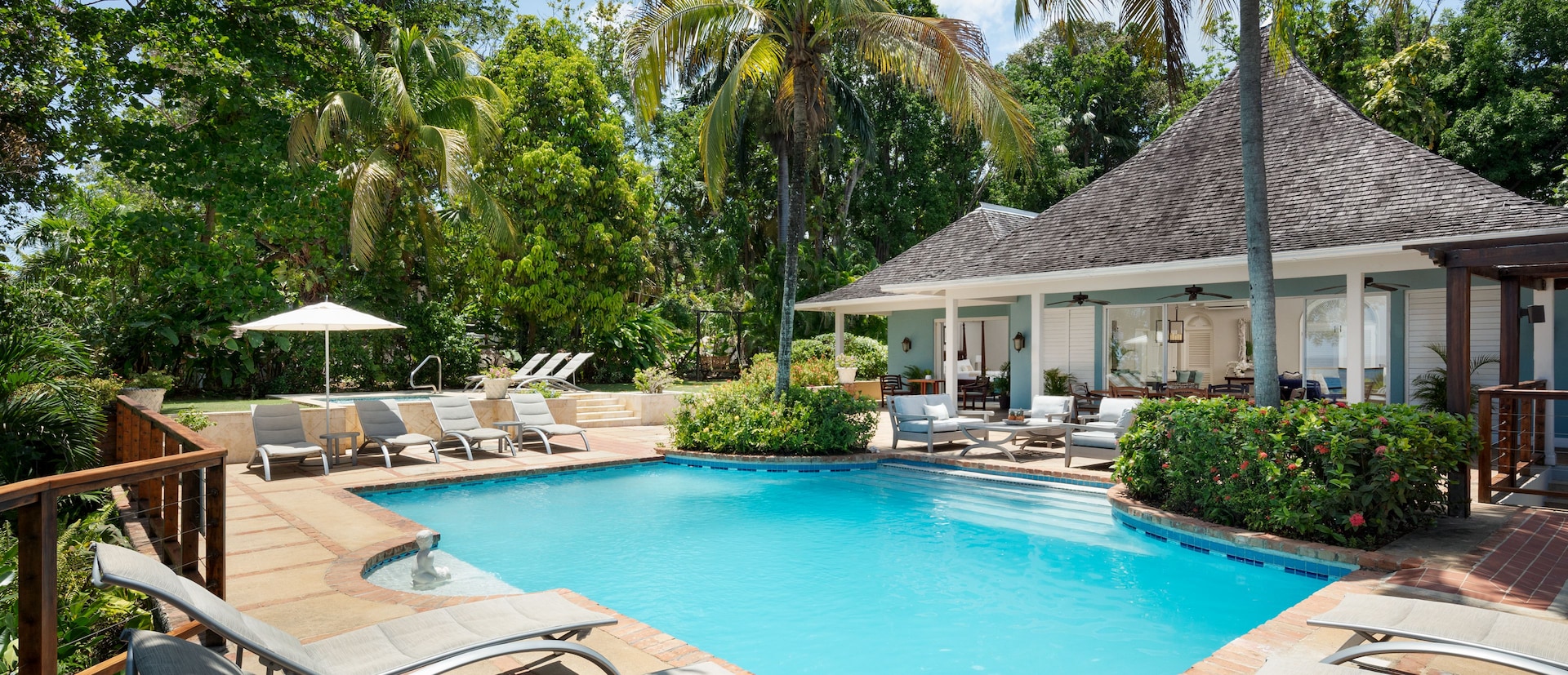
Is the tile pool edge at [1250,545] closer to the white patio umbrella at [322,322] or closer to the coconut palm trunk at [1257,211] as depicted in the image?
the coconut palm trunk at [1257,211]

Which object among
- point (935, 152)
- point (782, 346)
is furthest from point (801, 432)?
point (935, 152)

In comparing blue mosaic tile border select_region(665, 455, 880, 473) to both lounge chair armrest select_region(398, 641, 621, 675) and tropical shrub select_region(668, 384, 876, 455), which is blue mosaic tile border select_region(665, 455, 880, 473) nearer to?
tropical shrub select_region(668, 384, 876, 455)

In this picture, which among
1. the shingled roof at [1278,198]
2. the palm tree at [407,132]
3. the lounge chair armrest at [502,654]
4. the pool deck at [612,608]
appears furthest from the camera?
the palm tree at [407,132]

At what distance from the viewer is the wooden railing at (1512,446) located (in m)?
7.93

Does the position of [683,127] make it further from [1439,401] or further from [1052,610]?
[1052,610]

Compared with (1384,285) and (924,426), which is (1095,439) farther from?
(1384,285)

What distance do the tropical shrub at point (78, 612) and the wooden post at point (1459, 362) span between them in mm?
9720

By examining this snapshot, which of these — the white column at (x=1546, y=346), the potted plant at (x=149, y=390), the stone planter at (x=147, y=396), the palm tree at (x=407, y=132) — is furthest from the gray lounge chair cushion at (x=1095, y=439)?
the palm tree at (x=407, y=132)

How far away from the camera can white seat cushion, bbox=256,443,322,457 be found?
1030 centimetres

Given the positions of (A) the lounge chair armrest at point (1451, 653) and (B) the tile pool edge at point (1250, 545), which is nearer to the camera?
(A) the lounge chair armrest at point (1451, 653)

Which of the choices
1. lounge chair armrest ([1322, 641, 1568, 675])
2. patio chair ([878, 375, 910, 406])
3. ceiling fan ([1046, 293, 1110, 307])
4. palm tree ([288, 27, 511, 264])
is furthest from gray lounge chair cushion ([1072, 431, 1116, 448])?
palm tree ([288, 27, 511, 264])

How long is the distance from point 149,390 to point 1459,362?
50.4 feet

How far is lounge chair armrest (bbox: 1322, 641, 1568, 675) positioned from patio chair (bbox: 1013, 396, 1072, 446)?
25.0 ft

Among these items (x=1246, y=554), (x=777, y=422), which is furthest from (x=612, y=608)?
(x=777, y=422)
